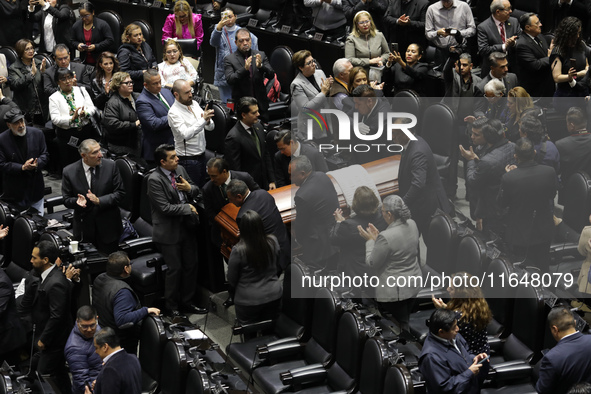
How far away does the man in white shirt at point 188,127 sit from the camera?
8422 mm

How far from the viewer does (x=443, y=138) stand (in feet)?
28.7

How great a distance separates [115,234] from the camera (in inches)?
323

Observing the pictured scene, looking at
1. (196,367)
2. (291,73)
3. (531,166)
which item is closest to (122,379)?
(196,367)

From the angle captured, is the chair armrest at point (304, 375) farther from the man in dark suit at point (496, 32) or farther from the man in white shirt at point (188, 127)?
the man in dark suit at point (496, 32)

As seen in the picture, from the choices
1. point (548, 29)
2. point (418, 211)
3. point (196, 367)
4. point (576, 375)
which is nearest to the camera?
point (576, 375)

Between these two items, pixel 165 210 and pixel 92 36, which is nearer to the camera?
pixel 165 210

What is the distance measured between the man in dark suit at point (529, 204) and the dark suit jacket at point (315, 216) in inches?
50.8

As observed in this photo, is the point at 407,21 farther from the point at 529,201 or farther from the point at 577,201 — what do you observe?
the point at 529,201

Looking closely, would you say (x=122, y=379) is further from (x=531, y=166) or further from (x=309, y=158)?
(x=531, y=166)

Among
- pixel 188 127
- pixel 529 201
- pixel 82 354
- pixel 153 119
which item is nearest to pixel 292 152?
pixel 188 127

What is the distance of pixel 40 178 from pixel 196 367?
366 cm

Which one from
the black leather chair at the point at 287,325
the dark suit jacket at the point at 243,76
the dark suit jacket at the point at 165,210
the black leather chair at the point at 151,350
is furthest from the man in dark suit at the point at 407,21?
the black leather chair at the point at 151,350

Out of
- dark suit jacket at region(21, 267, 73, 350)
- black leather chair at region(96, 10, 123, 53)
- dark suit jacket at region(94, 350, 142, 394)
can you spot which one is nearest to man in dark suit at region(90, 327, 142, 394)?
dark suit jacket at region(94, 350, 142, 394)

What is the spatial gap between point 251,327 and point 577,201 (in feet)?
8.92
